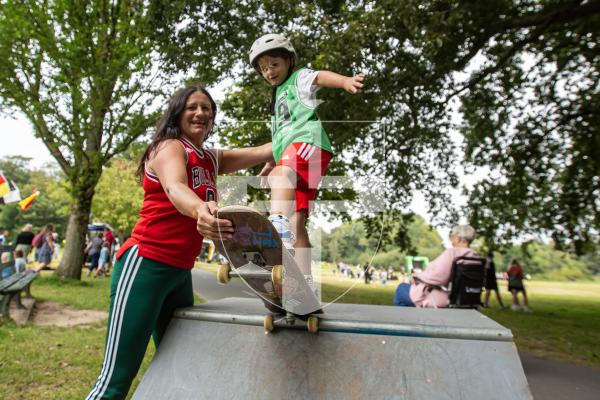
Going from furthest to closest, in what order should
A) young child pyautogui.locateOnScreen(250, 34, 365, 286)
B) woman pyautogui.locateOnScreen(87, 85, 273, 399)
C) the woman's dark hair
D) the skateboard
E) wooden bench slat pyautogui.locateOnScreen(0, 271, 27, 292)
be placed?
wooden bench slat pyautogui.locateOnScreen(0, 271, 27, 292) < young child pyautogui.locateOnScreen(250, 34, 365, 286) < the woman's dark hair < woman pyautogui.locateOnScreen(87, 85, 273, 399) < the skateboard

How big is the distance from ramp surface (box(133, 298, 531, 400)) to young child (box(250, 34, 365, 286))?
426 mm

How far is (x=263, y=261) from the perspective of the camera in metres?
1.82

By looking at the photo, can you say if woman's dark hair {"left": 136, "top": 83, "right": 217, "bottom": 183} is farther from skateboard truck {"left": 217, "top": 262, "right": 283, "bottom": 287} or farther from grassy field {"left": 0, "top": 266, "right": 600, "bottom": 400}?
grassy field {"left": 0, "top": 266, "right": 600, "bottom": 400}

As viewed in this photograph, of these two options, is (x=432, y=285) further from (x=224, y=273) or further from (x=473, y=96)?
(x=473, y=96)

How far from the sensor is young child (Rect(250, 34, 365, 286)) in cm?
229

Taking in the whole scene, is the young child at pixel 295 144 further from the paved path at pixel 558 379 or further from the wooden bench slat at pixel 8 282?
the wooden bench slat at pixel 8 282

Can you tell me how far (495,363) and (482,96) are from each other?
10249 mm

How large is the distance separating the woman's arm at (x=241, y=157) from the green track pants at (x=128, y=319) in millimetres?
739

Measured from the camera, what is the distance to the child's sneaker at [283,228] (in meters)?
2.16

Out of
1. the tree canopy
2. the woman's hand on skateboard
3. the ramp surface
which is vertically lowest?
the ramp surface

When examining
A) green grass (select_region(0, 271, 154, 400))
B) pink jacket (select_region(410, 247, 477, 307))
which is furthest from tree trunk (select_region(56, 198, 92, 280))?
pink jacket (select_region(410, 247, 477, 307))

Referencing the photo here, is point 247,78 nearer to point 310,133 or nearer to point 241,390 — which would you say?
point 310,133

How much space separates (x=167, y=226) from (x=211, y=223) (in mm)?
642

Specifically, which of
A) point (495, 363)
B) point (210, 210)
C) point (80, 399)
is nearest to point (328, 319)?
point (495, 363)
